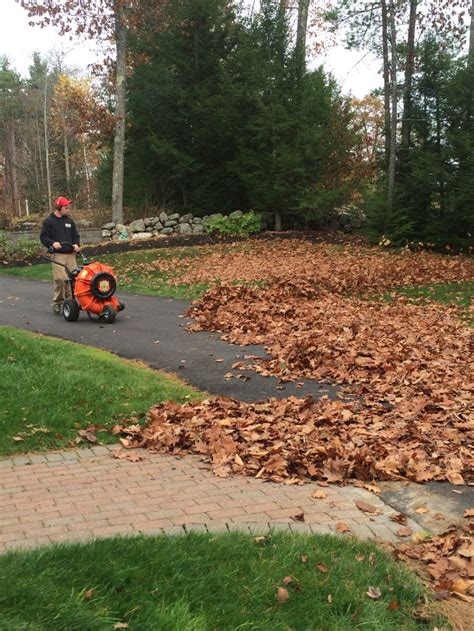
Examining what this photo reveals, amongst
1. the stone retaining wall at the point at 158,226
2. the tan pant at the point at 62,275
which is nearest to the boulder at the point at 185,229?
the stone retaining wall at the point at 158,226

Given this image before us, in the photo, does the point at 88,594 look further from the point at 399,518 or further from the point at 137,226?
the point at 137,226

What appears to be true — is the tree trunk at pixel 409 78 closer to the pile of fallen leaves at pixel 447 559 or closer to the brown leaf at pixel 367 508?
the brown leaf at pixel 367 508

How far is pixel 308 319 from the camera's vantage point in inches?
396

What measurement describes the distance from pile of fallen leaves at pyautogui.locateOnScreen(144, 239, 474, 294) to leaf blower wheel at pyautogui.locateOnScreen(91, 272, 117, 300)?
4864 mm

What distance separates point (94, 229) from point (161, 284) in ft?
32.0

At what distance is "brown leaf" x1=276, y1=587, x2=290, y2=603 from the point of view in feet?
9.71

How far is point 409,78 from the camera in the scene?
20812mm

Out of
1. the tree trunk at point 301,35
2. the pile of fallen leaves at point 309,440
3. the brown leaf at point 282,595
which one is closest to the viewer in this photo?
the brown leaf at point 282,595

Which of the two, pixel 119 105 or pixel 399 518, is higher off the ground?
pixel 119 105

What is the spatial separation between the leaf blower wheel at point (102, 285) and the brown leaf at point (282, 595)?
25.4ft

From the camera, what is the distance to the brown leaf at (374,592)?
3.06 meters

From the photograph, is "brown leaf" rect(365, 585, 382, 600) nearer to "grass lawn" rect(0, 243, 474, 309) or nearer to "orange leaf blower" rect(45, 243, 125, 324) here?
"orange leaf blower" rect(45, 243, 125, 324)

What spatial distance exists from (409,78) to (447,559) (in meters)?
20.1

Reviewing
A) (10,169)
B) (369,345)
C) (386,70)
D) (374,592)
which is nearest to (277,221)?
(386,70)
